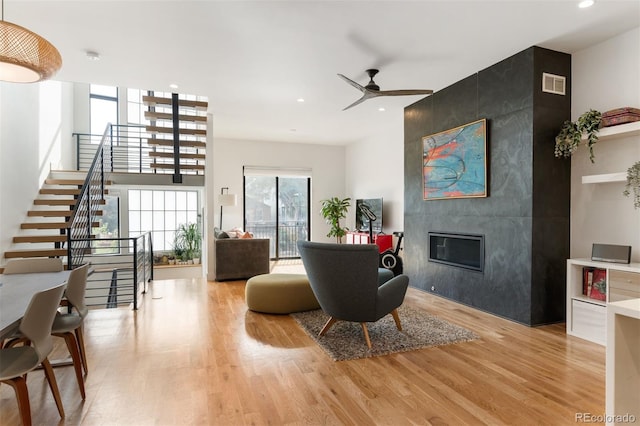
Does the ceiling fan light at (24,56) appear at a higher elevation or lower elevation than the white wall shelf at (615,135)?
higher

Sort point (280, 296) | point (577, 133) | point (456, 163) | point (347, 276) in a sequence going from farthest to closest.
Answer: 1. point (456, 163)
2. point (280, 296)
3. point (577, 133)
4. point (347, 276)

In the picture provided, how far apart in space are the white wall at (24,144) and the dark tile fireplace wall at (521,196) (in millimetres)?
5731

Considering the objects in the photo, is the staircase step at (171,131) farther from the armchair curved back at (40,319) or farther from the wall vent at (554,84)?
the wall vent at (554,84)

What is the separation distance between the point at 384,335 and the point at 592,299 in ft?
6.55

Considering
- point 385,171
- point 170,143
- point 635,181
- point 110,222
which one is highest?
point 170,143

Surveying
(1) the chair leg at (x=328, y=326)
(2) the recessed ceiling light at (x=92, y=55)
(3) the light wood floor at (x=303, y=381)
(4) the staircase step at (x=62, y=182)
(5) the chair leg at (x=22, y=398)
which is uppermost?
(2) the recessed ceiling light at (x=92, y=55)

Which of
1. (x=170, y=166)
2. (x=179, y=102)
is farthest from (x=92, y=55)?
(x=170, y=166)

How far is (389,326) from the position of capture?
364cm

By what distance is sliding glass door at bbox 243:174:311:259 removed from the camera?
8.66 meters

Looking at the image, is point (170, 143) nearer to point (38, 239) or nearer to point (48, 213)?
point (48, 213)

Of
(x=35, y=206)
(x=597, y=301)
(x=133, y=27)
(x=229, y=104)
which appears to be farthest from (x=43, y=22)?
(x=597, y=301)

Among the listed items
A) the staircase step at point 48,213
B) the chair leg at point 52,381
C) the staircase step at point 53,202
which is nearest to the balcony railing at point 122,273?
the staircase step at point 48,213

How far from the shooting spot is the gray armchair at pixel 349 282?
9.73 ft

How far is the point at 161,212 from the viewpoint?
27.3ft
